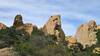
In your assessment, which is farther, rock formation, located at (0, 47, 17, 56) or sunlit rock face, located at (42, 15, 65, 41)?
sunlit rock face, located at (42, 15, 65, 41)

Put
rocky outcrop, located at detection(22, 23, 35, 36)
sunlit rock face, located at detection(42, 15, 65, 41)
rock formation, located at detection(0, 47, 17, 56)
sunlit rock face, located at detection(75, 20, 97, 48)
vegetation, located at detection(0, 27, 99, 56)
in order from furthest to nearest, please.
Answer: sunlit rock face, located at detection(75, 20, 97, 48), sunlit rock face, located at detection(42, 15, 65, 41), rocky outcrop, located at detection(22, 23, 35, 36), vegetation, located at detection(0, 27, 99, 56), rock formation, located at detection(0, 47, 17, 56)

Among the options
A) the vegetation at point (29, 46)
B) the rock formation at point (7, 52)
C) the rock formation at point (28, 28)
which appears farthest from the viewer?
the rock formation at point (28, 28)

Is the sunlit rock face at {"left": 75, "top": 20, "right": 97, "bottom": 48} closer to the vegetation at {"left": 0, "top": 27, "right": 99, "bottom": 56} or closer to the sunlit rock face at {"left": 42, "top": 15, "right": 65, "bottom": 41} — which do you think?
the sunlit rock face at {"left": 42, "top": 15, "right": 65, "bottom": 41}

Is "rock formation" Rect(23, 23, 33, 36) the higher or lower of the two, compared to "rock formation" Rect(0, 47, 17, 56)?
higher

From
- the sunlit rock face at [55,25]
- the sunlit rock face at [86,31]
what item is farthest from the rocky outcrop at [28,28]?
the sunlit rock face at [86,31]

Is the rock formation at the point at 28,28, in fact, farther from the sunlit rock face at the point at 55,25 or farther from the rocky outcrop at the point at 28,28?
the sunlit rock face at the point at 55,25

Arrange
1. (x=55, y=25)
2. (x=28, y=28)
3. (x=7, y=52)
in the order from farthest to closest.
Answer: (x=55, y=25)
(x=28, y=28)
(x=7, y=52)

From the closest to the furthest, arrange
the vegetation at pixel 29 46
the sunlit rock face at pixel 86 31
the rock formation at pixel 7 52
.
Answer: the rock formation at pixel 7 52 → the vegetation at pixel 29 46 → the sunlit rock face at pixel 86 31

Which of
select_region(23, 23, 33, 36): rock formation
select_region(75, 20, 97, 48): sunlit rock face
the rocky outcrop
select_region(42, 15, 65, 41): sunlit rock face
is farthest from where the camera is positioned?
select_region(75, 20, 97, 48): sunlit rock face

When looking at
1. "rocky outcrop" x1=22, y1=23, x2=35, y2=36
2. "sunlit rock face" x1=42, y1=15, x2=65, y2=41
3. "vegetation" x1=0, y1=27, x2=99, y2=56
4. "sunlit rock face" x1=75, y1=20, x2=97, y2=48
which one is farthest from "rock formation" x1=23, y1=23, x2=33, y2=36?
"sunlit rock face" x1=75, y1=20, x2=97, y2=48

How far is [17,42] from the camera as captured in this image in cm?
2844

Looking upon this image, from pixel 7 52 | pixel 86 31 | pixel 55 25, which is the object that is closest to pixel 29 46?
pixel 7 52

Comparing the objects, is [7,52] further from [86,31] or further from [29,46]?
[86,31]

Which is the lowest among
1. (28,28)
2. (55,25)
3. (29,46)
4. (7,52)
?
(7,52)
